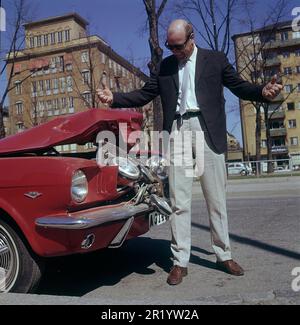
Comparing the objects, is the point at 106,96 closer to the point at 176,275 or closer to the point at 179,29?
the point at 179,29

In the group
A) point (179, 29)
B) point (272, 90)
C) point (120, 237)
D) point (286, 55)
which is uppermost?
point (286, 55)

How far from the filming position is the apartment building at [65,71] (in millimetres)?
28755

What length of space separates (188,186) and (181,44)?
1149 mm

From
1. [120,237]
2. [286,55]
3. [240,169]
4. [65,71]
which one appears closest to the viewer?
[120,237]

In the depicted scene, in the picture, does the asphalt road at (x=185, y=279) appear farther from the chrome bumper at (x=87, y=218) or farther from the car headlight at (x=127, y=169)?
the car headlight at (x=127, y=169)

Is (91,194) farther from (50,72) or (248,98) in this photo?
(50,72)

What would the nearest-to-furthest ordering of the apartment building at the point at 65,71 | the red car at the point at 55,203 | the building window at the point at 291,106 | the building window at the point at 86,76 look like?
1. the red car at the point at 55,203
2. the apartment building at the point at 65,71
3. the building window at the point at 86,76
4. the building window at the point at 291,106

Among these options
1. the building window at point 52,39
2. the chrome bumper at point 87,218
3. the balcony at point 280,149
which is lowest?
the chrome bumper at point 87,218

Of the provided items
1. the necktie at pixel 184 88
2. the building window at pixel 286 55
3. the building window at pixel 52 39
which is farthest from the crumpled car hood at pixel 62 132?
the building window at pixel 286 55

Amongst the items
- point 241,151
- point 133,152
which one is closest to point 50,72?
point 241,151

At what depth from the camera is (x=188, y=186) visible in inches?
158

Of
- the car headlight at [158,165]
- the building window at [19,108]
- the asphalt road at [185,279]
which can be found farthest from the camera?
the building window at [19,108]

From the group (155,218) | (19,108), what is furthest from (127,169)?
(19,108)

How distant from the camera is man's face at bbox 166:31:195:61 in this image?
3863 millimetres
